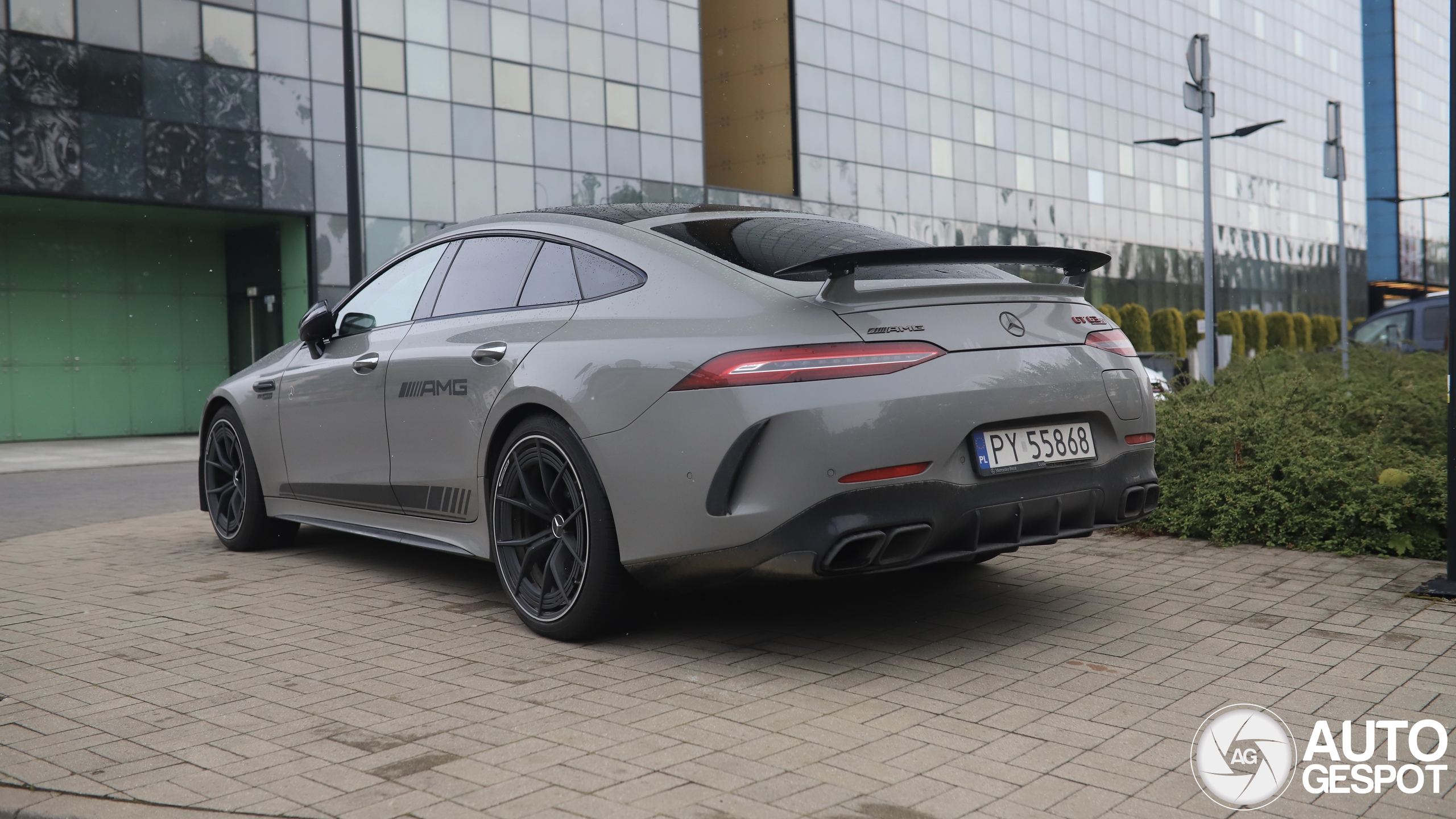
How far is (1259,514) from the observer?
6.27 meters

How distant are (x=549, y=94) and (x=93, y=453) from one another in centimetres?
1349

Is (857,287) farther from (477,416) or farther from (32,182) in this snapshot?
(32,182)

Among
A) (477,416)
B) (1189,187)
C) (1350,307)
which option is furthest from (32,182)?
(1350,307)

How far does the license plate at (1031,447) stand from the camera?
3.90m

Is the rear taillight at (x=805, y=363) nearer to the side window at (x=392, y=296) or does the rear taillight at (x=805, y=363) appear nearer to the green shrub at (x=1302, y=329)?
the side window at (x=392, y=296)

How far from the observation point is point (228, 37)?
23031 millimetres

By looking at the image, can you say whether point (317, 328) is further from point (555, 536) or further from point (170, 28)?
point (170, 28)

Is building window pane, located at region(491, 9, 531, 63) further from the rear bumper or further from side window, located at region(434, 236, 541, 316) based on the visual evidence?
the rear bumper

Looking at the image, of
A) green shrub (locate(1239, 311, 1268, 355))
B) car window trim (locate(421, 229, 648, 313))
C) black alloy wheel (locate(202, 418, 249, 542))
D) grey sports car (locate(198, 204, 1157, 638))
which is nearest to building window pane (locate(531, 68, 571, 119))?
black alloy wheel (locate(202, 418, 249, 542))

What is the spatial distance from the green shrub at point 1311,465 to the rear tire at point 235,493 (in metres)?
4.50

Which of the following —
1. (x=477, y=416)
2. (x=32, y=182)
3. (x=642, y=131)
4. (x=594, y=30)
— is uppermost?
(x=594, y=30)

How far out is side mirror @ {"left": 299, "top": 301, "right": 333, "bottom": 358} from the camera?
579cm

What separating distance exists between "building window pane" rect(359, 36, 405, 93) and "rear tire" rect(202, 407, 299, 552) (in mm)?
19836

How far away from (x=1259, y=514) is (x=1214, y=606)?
167cm
